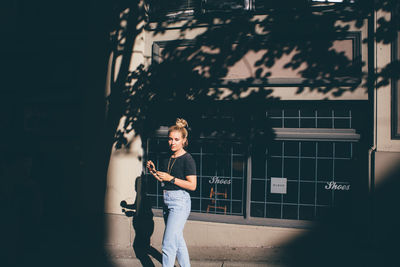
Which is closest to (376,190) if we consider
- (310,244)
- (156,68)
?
(310,244)

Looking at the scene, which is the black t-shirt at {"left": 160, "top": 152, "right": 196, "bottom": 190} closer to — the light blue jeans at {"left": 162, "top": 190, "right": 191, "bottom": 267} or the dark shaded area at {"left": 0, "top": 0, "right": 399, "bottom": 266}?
the light blue jeans at {"left": 162, "top": 190, "right": 191, "bottom": 267}

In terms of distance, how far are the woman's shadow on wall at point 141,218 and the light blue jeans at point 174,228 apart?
5.52ft

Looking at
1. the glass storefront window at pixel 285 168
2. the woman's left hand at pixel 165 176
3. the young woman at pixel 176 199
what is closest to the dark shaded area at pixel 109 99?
the glass storefront window at pixel 285 168

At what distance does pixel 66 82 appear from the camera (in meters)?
5.94

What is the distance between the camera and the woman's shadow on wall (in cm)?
525

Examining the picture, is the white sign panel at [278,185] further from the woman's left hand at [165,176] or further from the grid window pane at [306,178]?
the woman's left hand at [165,176]

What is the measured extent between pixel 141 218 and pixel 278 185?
283 cm

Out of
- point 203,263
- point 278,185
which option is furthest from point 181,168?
point 278,185

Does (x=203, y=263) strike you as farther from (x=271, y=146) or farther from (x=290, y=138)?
(x=290, y=138)

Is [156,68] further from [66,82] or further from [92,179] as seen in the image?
[92,179]

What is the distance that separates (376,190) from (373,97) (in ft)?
5.31

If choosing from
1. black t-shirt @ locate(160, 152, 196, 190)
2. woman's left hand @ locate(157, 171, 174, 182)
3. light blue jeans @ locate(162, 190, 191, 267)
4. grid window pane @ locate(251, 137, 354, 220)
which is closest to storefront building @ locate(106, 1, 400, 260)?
grid window pane @ locate(251, 137, 354, 220)

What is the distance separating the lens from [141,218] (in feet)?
17.8

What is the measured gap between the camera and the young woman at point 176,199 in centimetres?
354
